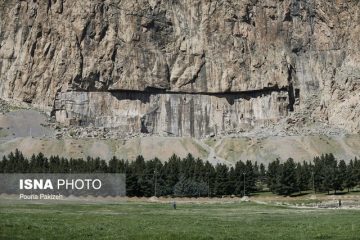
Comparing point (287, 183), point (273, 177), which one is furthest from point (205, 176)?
point (287, 183)

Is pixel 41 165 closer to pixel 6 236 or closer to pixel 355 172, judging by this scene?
pixel 355 172

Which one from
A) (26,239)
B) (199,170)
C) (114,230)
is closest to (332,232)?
(114,230)

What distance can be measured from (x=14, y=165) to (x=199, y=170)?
Result: 1791 inches

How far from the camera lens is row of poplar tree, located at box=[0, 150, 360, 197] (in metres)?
144

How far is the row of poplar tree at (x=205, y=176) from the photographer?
144 metres

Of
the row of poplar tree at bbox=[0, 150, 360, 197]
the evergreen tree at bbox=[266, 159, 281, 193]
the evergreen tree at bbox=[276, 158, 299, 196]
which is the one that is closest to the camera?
the row of poplar tree at bbox=[0, 150, 360, 197]

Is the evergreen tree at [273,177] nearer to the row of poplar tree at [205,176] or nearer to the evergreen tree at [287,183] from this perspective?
the row of poplar tree at [205,176]

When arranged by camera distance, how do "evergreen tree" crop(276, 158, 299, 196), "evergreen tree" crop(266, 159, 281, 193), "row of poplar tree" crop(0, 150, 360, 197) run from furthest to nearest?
"evergreen tree" crop(266, 159, 281, 193) < "evergreen tree" crop(276, 158, 299, 196) < "row of poplar tree" crop(0, 150, 360, 197)

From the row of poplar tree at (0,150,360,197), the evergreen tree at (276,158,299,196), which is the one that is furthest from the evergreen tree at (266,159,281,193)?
the evergreen tree at (276,158,299,196)

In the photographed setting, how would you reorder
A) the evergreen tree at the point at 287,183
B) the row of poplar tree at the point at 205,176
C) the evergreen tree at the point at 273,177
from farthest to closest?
the evergreen tree at the point at 273,177 → the evergreen tree at the point at 287,183 → the row of poplar tree at the point at 205,176

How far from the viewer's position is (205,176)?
497ft

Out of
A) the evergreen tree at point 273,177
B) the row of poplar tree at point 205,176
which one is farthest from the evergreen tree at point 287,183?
the evergreen tree at point 273,177

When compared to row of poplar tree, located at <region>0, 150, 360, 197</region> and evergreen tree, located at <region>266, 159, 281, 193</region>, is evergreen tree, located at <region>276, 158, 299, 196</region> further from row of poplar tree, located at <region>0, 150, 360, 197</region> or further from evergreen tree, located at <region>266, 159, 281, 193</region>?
evergreen tree, located at <region>266, 159, 281, 193</region>

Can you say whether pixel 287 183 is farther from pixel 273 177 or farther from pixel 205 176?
pixel 205 176
